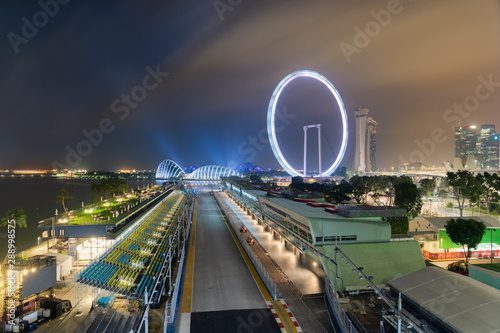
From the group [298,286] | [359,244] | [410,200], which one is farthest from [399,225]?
[410,200]

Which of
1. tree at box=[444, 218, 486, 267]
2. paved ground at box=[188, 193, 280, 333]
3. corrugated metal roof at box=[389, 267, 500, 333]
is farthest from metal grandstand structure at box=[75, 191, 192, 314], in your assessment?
tree at box=[444, 218, 486, 267]

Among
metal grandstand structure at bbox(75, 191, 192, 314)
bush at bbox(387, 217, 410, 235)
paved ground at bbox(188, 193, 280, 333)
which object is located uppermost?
bush at bbox(387, 217, 410, 235)

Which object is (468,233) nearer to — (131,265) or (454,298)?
(454,298)

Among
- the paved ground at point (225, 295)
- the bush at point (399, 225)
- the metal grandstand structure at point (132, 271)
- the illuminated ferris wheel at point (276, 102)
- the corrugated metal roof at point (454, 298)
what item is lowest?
the paved ground at point (225, 295)

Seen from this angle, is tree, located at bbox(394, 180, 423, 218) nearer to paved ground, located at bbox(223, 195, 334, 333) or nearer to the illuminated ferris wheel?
paved ground, located at bbox(223, 195, 334, 333)

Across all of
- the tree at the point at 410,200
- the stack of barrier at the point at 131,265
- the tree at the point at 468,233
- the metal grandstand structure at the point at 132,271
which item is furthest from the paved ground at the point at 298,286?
the tree at the point at 410,200

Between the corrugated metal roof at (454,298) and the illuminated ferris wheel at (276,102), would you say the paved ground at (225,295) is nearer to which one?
the corrugated metal roof at (454,298)
